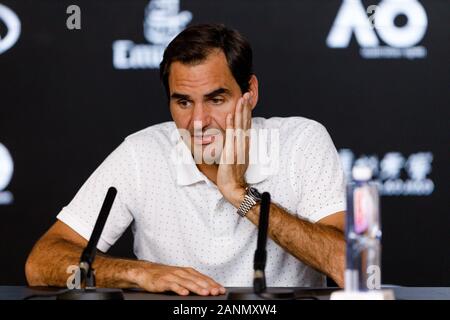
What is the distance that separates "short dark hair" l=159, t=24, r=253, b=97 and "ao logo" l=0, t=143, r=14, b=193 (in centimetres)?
110

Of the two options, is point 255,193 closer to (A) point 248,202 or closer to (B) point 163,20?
(A) point 248,202

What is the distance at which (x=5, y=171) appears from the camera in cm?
356

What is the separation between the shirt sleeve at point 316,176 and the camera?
253 cm

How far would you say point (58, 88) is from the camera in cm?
360

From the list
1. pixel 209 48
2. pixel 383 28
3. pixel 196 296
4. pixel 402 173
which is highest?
pixel 383 28

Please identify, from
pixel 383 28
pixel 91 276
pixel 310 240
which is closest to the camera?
pixel 91 276

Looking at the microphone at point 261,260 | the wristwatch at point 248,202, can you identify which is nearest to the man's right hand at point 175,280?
the microphone at point 261,260

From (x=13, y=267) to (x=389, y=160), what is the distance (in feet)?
5.07

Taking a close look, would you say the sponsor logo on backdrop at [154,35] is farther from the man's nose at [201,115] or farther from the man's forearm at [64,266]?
the man's forearm at [64,266]

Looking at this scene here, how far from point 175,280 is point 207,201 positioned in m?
0.61

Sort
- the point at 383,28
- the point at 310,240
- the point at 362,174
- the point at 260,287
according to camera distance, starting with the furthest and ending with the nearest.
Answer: the point at 383,28
the point at 310,240
the point at 260,287
the point at 362,174

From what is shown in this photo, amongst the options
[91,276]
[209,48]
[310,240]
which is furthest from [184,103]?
[91,276]

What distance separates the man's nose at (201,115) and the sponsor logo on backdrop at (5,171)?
4.09 ft
